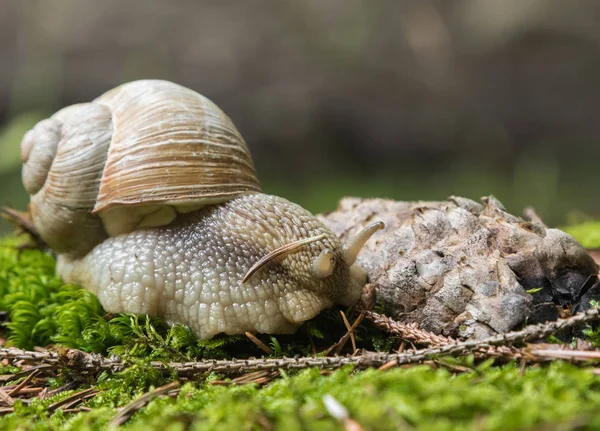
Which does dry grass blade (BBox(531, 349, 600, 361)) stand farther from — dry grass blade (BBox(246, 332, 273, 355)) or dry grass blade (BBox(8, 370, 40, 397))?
dry grass blade (BBox(8, 370, 40, 397))

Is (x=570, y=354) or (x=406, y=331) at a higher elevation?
(x=570, y=354)

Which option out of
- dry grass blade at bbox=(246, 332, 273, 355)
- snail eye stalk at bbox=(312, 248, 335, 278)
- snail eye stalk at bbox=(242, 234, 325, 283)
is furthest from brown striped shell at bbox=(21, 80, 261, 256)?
dry grass blade at bbox=(246, 332, 273, 355)

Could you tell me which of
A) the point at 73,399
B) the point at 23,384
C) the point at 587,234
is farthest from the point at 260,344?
the point at 587,234

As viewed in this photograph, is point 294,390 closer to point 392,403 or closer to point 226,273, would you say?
point 392,403

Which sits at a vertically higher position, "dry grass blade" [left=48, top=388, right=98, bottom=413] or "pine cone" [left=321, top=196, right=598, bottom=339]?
"pine cone" [left=321, top=196, right=598, bottom=339]

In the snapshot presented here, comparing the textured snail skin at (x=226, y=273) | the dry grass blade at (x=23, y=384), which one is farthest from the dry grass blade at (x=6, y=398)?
the textured snail skin at (x=226, y=273)

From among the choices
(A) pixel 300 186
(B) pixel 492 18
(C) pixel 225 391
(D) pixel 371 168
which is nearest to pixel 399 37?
(B) pixel 492 18
